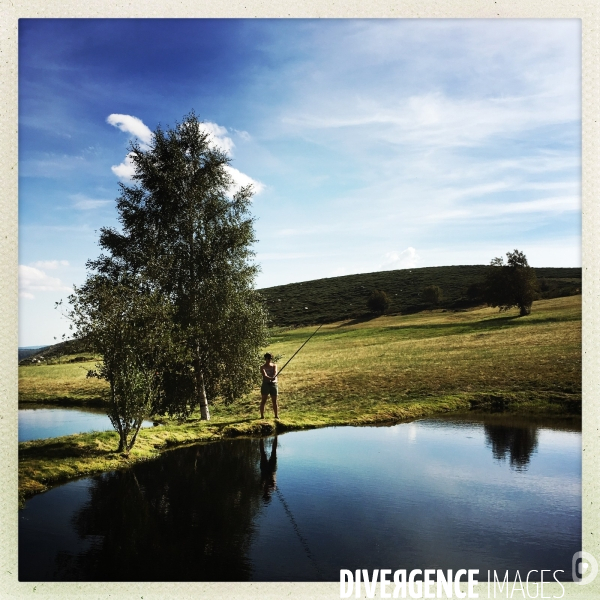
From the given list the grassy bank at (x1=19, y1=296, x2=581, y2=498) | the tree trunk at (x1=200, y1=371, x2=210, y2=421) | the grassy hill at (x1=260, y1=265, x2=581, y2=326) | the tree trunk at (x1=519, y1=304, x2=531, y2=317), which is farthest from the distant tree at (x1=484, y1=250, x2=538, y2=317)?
the tree trunk at (x1=200, y1=371, x2=210, y2=421)

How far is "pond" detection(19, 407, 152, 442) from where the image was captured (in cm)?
2062

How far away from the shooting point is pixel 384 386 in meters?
25.8

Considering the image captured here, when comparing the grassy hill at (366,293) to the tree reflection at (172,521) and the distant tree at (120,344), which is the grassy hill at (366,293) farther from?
the tree reflection at (172,521)

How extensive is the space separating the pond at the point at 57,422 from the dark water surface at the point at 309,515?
904 centimetres

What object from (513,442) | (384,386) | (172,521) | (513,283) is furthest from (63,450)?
(513,283)

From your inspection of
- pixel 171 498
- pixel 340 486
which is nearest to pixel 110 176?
pixel 171 498

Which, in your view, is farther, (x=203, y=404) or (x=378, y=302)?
(x=378, y=302)

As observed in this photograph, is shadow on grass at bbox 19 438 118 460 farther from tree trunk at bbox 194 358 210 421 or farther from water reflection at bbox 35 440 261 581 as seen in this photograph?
tree trunk at bbox 194 358 210 421

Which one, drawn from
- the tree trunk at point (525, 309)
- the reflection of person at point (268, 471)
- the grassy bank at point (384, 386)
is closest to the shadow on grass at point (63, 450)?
the grassy bank at point (384, 386)

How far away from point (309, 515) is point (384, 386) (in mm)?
16704

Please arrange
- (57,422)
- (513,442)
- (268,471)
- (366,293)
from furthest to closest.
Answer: (366,293)
(57,422)
(513,442)
(268,471)

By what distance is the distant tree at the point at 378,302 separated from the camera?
78.5 metres

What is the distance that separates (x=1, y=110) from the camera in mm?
10836

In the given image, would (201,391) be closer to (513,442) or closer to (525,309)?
(513,442)
